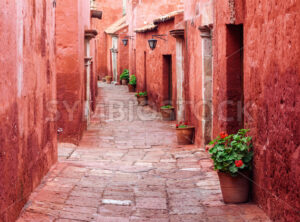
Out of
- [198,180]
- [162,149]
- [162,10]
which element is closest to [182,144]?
[162,149]

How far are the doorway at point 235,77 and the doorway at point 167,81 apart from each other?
9.27 meters

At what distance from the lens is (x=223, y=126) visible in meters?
7.29

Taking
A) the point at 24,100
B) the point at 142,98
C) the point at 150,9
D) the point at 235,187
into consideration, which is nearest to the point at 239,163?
the point at 235,187

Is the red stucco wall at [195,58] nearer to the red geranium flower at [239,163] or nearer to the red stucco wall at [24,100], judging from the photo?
the red stucco wall at [24,100]

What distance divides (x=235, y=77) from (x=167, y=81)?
31.2 feet

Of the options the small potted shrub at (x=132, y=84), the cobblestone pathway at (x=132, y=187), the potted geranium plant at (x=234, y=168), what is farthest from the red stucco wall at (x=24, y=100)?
the small potted shrub at (x=132, y=84)

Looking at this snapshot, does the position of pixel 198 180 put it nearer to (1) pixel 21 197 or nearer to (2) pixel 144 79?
(1) pixel 21 197

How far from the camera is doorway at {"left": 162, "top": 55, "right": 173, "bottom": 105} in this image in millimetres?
16391

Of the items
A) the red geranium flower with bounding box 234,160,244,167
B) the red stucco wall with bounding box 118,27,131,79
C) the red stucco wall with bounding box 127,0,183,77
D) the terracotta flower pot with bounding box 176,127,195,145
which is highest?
the red stucco wall with bounding box 127,0,183,77

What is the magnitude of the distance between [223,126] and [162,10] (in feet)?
51.4

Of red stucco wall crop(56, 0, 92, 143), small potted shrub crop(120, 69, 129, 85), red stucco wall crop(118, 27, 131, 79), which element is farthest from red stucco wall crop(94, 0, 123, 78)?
red stucco wall crop(56, 0, 92, 143)

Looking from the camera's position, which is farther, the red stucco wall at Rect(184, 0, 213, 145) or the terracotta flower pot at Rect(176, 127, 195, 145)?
the terracotta flower pot at Rect(176, 127, 195, 145)

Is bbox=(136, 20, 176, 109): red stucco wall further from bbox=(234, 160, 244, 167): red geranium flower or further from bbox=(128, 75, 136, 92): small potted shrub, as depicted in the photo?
bbox=(234, 160, 244, 167): red geranium flower

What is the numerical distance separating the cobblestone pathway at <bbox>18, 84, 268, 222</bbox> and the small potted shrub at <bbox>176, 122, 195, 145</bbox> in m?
0.31
